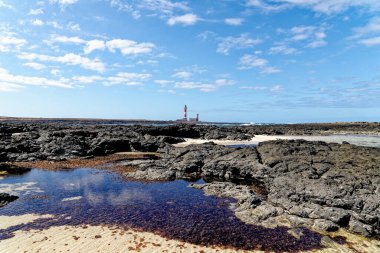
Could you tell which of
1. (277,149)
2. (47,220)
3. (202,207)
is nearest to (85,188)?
(47,220)

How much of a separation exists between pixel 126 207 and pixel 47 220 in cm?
544

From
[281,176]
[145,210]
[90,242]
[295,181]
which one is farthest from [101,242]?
[281,176]

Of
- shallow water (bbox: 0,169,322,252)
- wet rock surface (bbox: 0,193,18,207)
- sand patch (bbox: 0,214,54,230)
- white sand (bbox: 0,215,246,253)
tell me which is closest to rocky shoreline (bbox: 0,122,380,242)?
shallow water (bbox: 0,169,322,252)

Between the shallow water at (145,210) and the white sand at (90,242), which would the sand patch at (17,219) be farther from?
the shallow water at (145,210)

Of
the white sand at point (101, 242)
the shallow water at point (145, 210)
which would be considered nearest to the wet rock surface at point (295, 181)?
the shallow water at point (145, 210)

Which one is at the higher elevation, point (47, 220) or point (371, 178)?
point (371, 178)

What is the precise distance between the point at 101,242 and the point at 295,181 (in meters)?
16.1

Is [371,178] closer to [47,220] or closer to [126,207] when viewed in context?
[126,207]

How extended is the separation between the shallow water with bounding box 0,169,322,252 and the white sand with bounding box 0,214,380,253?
77 cm

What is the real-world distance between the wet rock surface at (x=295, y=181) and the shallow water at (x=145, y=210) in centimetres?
177

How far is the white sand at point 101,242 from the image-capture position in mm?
14227

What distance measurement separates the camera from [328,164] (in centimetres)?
2491

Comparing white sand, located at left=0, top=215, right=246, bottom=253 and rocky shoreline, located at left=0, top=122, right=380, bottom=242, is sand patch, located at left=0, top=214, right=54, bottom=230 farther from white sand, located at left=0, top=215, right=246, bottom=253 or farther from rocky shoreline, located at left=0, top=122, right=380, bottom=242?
rocky shoreline, located at left=0, top=122, right=380, bottom=242

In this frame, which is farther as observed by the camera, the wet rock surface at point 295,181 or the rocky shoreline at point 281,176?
the rocky shoreline at point 281,176
